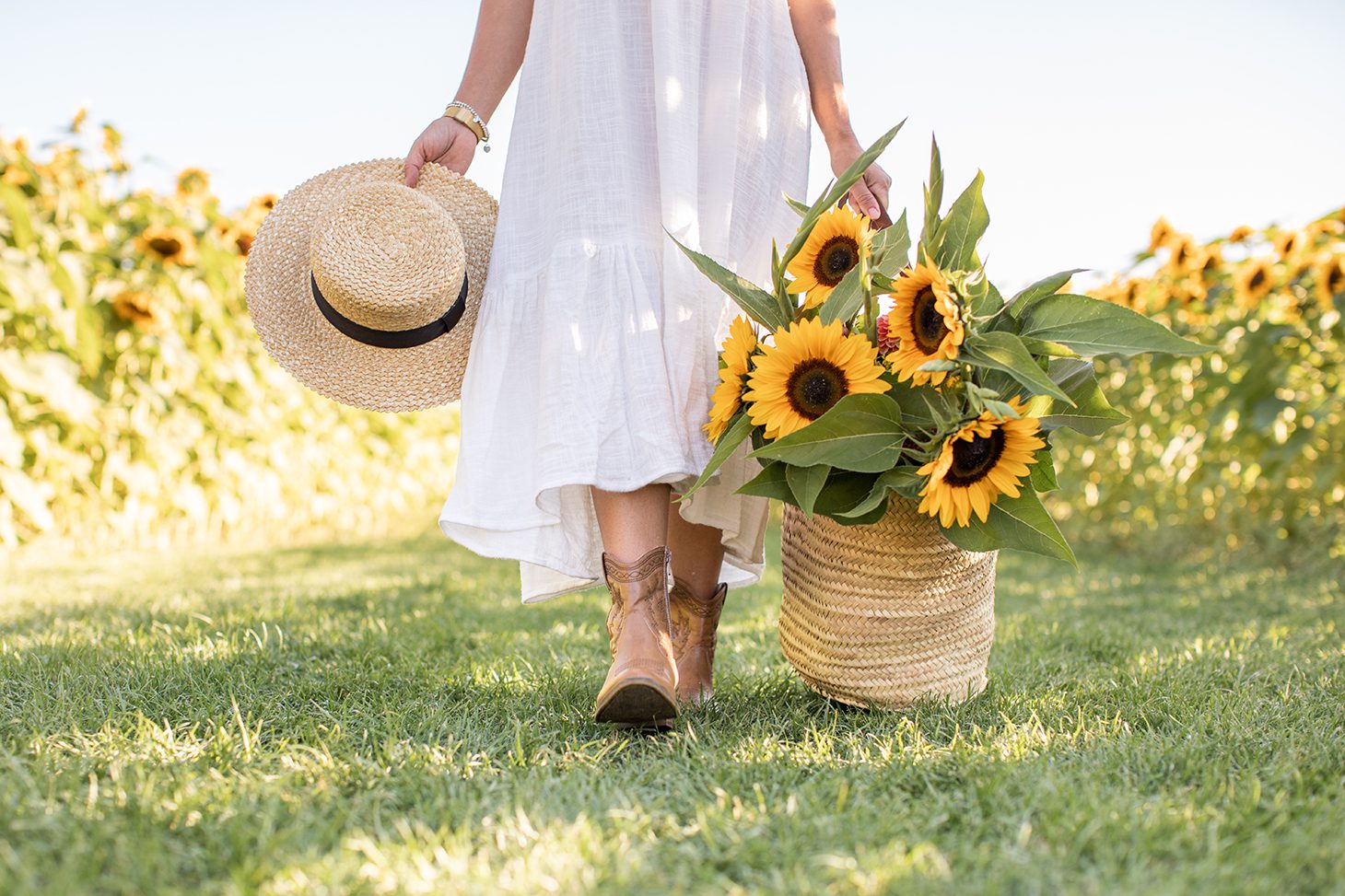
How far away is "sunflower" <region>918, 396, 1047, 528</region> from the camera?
4.78 feet

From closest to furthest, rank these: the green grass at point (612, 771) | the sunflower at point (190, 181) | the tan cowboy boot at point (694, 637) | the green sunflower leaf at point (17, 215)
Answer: the green grass at point (612, 771) → the tan cowboy boot at point (694, 637) → the green sunflower leaf at point (17, 215) → the sunflower at point (190, 181)

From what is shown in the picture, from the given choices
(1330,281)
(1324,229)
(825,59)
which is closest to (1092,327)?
(825,59)

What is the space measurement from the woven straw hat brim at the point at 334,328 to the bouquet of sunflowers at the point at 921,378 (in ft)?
1.71

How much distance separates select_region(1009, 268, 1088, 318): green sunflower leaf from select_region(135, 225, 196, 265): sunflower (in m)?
4.01

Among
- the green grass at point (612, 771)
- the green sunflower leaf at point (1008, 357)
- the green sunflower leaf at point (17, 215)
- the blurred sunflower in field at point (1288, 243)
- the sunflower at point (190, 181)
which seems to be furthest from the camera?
the sunflower at point (190, 181)

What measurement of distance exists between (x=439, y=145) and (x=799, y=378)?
0.84m

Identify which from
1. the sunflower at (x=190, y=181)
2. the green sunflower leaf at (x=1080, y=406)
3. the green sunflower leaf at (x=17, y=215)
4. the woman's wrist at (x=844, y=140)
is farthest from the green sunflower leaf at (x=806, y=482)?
the sunflower at (x=190, y=181)

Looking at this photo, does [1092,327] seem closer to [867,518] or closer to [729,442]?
[867,518]

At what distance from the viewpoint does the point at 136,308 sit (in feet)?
14.4

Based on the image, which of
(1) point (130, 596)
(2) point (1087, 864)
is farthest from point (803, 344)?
(1) point (130, 596)

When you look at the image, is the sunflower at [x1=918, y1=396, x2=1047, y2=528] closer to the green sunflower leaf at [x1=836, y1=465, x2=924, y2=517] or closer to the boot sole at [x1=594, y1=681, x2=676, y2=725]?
the green sunflower leaf at [x1=836, y1=465, x2=924, y2=517]

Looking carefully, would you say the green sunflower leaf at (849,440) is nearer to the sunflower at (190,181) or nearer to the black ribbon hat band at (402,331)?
the black ribbon hat band at (402,331)

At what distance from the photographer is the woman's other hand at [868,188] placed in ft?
6.19

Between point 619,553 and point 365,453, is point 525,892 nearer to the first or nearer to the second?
point 619,553
